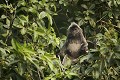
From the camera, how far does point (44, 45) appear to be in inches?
131

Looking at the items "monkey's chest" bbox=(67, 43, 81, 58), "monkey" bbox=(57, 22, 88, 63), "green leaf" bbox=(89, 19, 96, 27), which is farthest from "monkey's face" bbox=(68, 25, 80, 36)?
"green leaf" bbox=(89, 19, 96, 27)

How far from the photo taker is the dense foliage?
9.00 ft

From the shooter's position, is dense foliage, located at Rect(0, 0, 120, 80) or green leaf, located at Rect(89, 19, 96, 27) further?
green leaf, located at Rect(89, 19, 96, 27)

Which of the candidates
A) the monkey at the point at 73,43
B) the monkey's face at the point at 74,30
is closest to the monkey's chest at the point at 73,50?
the monkey at the point at 73,43

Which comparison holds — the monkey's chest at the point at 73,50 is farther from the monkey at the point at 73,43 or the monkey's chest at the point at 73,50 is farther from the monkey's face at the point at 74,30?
the monkey's face at the point at 74,30

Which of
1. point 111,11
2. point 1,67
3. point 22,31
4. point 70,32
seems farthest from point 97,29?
point 1,67

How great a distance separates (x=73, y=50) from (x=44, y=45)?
0.40m

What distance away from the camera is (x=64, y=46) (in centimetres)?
366

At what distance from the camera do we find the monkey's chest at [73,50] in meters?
3.57

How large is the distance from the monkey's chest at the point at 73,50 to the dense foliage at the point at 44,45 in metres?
0.17

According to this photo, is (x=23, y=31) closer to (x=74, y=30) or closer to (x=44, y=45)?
(x=44, y=45)

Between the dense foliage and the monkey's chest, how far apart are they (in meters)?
0.17

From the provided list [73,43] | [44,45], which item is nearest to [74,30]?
[73,43]

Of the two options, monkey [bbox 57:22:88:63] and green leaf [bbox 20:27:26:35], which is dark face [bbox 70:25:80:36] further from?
green leaf [bbox 20:27:26:35]
